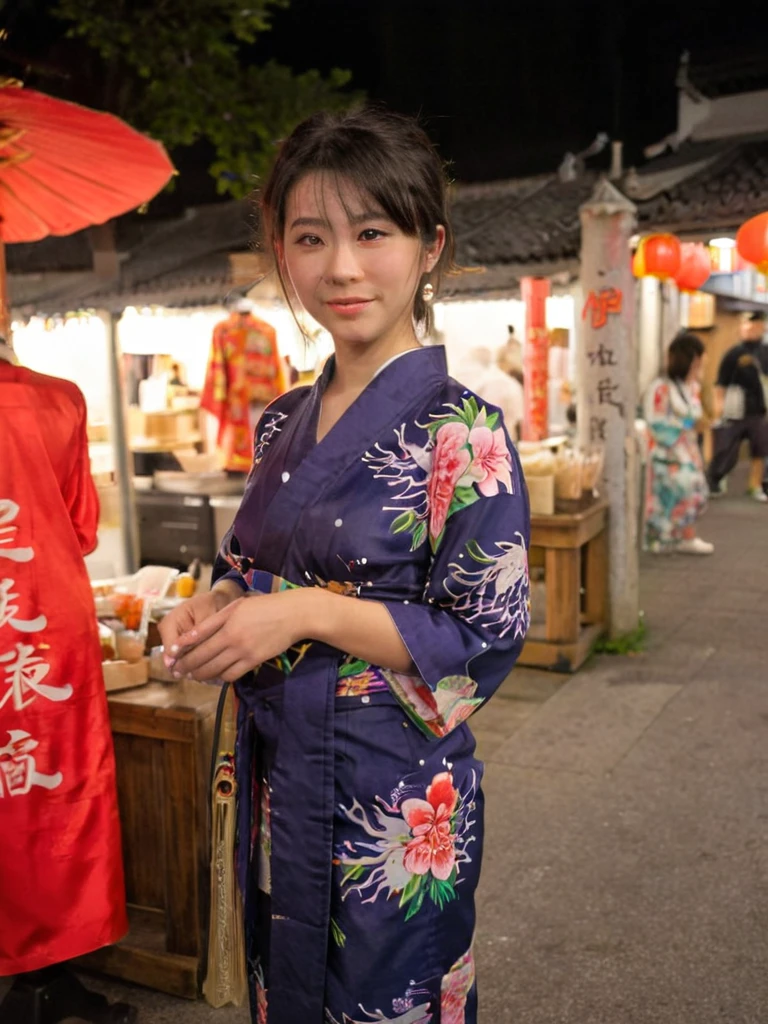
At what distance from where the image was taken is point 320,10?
1019 cm

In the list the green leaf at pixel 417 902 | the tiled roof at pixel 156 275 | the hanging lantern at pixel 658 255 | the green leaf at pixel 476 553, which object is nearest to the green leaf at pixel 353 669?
the green leaf at pixel 476 553

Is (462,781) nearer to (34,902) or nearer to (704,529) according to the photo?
(34,902)

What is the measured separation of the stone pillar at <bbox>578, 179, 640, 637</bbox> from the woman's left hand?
537cm

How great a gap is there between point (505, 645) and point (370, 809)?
0.35 m

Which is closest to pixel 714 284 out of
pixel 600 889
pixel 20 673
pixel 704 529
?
pixel 704 529

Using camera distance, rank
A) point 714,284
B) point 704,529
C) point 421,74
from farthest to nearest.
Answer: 1. point 714,284
2. point 704,529
3. point 421,74

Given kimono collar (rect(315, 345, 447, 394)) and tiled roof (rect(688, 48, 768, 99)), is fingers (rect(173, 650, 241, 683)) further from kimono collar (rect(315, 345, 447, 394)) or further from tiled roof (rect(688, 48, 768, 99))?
tiled roof (rect(688, 48, 768, 99))

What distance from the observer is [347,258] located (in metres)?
1.52

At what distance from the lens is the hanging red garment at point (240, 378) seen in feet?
30.8

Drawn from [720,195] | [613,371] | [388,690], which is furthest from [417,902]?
[720,195]

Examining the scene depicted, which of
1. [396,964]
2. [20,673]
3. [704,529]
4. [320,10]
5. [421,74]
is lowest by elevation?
[704,529]

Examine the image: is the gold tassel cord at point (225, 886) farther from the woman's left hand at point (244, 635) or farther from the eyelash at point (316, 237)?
the eyelash at point (316, 237)

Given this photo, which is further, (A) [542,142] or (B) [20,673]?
(A) [542,142]

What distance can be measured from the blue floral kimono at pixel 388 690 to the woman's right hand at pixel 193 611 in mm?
130
